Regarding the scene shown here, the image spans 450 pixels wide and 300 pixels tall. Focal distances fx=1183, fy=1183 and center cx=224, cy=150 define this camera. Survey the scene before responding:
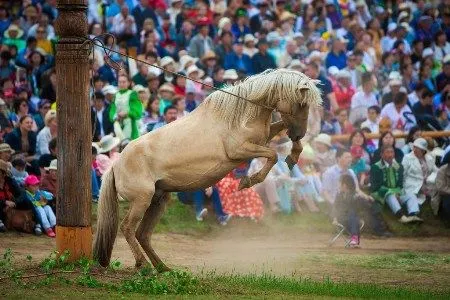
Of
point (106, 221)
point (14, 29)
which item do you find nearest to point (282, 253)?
point (106, 221)

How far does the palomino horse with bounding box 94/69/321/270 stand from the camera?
46.3 feet

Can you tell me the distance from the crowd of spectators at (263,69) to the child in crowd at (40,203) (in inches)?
Result: 1.4

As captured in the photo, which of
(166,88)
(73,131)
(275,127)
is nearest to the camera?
(73,131)

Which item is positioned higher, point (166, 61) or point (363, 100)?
point (166, 61)

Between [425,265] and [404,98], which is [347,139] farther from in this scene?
[425,265]

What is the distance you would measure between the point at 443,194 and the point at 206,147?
767 centimetres

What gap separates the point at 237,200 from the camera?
64.7ft

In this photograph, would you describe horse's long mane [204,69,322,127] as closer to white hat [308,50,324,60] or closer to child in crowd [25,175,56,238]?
child in crowd [25,175,56,238]

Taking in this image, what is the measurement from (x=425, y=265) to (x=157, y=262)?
164 inches

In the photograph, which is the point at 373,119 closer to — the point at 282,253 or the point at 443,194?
the point at 443,194

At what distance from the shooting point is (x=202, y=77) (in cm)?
2297

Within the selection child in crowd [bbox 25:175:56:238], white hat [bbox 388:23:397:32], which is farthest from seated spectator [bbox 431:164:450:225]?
white hat [bbox 388:23:397:32]

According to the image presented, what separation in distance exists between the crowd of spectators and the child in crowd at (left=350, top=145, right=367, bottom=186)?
36 mm

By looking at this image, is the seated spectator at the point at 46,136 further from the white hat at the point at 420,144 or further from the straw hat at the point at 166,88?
the white hat at the point at 420,144
